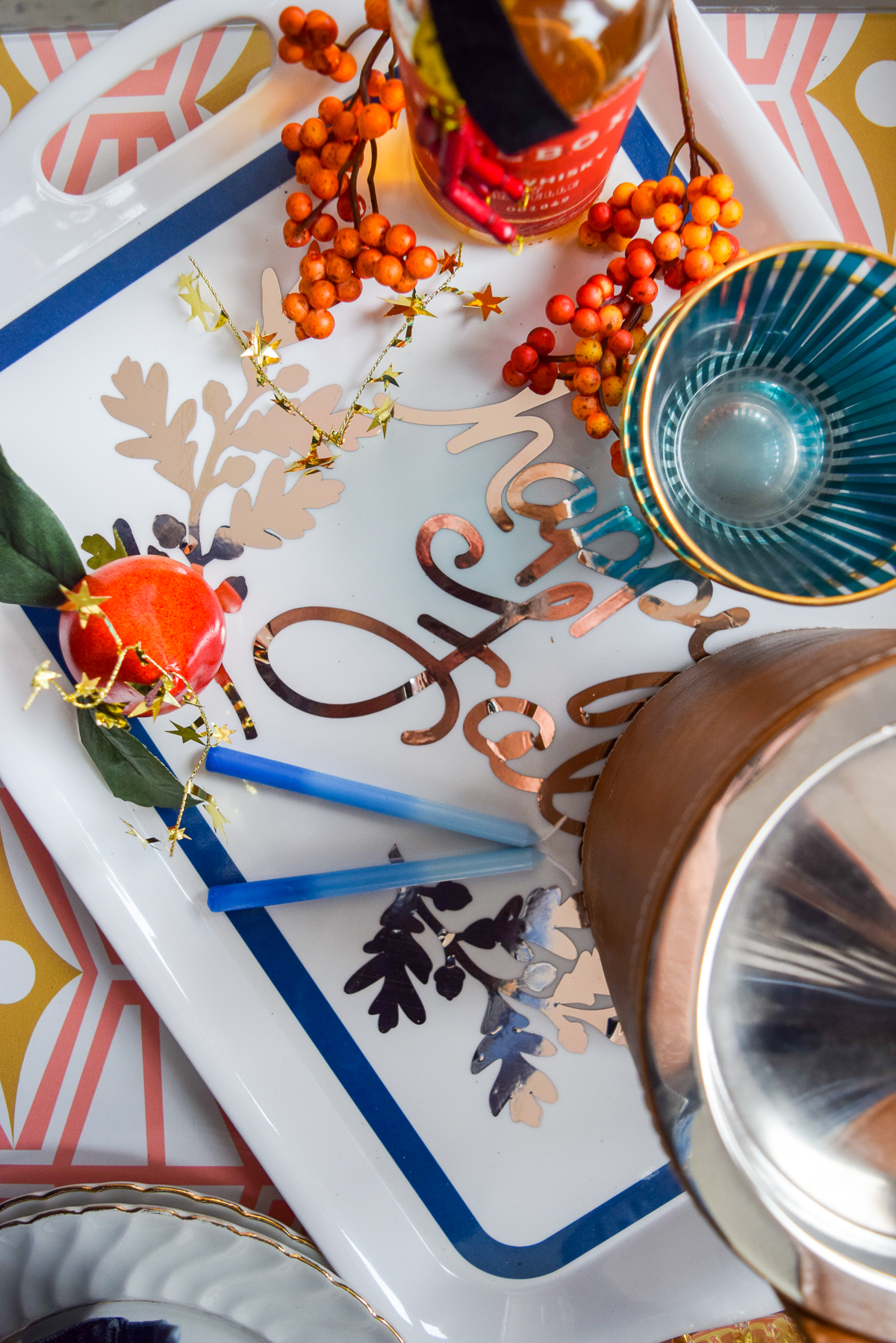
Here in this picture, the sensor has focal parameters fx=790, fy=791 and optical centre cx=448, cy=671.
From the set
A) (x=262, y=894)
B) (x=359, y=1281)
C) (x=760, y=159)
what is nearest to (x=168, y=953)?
(x=262, y=894)

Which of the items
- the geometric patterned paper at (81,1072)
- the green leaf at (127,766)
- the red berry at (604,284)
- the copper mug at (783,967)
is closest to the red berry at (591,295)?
the red berry at (604,284)

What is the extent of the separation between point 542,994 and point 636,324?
0.40 metres

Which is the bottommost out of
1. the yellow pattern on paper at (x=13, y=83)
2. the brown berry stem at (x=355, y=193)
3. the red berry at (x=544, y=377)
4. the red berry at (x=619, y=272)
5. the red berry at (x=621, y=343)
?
the red berry at (x=621, y=343)

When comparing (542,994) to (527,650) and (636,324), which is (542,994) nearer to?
(527,650)

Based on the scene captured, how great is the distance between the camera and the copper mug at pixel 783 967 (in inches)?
10.9

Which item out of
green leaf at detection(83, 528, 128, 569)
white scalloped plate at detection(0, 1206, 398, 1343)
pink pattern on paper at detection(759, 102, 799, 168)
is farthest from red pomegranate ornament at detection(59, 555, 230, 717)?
pink pattern on paper at detection(759, 102, 799, 168)

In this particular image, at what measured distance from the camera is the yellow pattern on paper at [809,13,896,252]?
0.52 m

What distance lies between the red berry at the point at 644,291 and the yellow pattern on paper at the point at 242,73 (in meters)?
0.28

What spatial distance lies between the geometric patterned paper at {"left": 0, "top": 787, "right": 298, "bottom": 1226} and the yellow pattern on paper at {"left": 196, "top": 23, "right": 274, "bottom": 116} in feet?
1.57

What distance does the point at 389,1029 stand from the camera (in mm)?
479

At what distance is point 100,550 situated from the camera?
458 millimetres

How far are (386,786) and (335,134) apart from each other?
14.5 inches

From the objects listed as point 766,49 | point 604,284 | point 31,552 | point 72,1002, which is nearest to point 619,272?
point 604,284

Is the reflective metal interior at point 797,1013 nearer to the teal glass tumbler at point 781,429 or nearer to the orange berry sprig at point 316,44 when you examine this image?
the teal glass tumbler at point 781,429
